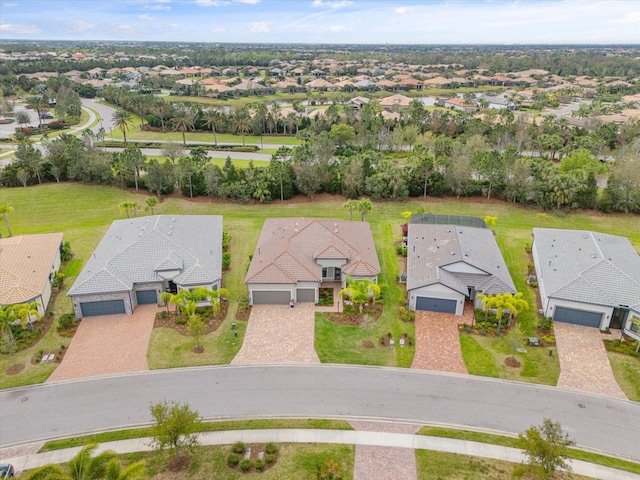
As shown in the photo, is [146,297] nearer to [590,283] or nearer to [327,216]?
[327,216]

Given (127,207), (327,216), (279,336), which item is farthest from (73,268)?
(327,216)

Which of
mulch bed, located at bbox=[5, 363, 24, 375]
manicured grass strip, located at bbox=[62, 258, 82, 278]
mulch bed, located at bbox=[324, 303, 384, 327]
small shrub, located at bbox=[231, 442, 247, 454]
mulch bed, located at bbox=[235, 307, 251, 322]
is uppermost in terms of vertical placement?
manicured grass strip, located at bbox=[62, 258, 82, 278]

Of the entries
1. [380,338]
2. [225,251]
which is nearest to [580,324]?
[380,338]

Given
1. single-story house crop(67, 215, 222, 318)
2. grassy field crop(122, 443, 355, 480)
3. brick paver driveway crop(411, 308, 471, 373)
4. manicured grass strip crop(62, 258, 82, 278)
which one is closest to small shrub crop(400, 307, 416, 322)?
brick paver driveway crop(411, 308, 471, 373)

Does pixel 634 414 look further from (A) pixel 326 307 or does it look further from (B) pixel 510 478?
(A) pixel 326 307

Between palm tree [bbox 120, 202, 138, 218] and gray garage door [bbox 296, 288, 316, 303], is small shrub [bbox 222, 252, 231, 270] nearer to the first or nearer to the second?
gray garage door [bbox 296, 288, 316, 303]

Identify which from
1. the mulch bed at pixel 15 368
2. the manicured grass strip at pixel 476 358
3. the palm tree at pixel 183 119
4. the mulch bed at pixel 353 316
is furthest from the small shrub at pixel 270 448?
the palm tree at pixel 183 119

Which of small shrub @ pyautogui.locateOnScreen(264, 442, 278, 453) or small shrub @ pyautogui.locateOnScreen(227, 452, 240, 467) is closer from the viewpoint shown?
small shrub @ pyautogui.locateOnScreen(227, 452, 240, 467)
